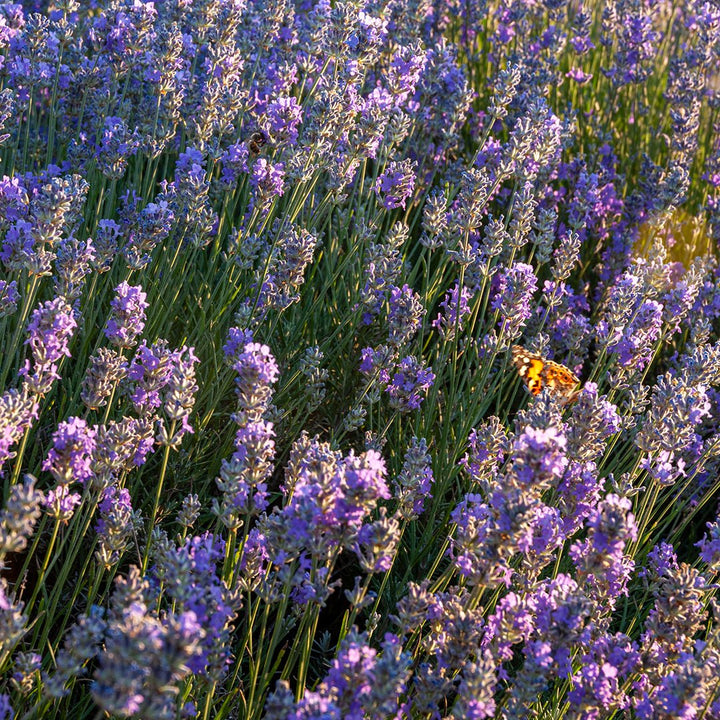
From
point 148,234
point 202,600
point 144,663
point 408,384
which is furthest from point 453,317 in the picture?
point 144,663

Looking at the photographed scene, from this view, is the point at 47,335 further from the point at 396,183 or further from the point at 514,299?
the point at 396,183

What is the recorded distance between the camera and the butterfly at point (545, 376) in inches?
112

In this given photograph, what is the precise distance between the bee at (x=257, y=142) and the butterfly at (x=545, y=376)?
122 cm

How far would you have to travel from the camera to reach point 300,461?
2092 millimetres

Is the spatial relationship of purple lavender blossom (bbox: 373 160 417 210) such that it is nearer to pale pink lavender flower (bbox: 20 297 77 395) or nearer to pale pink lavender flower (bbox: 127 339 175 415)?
pale pink lavender flower (bbox: 127 339 175 415)

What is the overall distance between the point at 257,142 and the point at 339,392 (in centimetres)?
99

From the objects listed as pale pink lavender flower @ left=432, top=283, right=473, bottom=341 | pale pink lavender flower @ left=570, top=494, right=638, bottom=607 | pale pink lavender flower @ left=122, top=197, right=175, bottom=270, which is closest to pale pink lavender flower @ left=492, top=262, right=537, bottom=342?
pale pink lavender flower @ left=432, top=283, right=473, bottom=341

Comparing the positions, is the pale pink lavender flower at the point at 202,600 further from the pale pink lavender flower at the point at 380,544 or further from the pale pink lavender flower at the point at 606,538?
the pale pink lavender flower at the point at 606,538

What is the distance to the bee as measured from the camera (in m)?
3.37

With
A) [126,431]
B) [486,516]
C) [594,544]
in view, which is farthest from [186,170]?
[594,544]

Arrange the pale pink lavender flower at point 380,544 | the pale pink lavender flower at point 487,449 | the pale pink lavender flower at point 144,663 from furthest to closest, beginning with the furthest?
1. the pale pink lavender flower at point 487,449
2. the pale pink lavender flower at point 380,544
3. the pale pink lavender flower at point 144,663

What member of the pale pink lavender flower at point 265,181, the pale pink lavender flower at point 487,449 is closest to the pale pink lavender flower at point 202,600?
the pale pink lavender flower at point 487,449

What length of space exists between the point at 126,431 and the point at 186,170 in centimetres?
148

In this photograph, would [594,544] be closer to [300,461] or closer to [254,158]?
[300,461]
